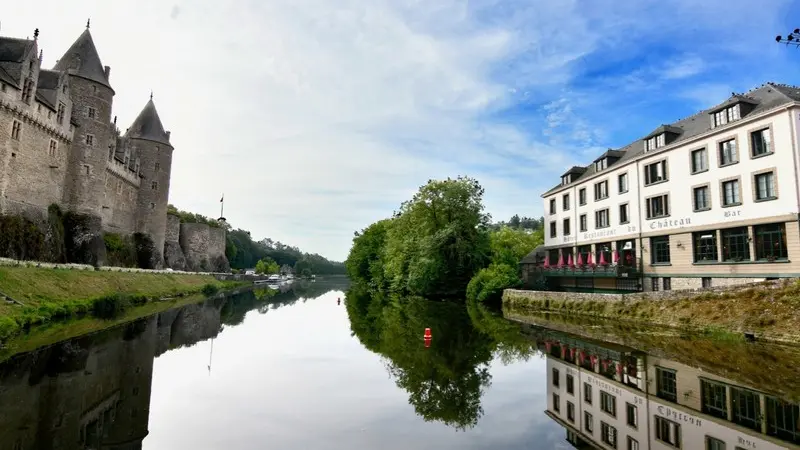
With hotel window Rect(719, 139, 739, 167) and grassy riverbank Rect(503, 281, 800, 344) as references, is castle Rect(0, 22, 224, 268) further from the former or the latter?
hotel window Rect(719, 139, 739, 167)

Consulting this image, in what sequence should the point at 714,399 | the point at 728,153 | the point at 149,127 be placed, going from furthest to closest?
the point at 149,127, the point at 728,153, the point at 714,399

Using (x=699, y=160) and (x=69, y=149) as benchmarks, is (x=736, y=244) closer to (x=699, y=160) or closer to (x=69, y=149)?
(x=699, y=160)

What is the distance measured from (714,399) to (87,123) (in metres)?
46.3

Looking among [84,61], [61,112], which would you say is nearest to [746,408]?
[61,112]

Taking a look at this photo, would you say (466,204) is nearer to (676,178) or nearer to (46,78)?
(676,178)

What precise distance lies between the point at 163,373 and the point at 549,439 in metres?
10.6

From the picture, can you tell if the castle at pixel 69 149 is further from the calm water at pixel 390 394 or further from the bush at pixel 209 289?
the calm water at pixel 390 394

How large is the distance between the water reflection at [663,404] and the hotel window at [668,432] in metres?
0.02

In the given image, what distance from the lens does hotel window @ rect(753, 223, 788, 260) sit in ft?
68.9

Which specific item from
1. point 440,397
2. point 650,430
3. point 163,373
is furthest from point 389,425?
point 163,373

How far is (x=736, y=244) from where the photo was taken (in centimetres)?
2323

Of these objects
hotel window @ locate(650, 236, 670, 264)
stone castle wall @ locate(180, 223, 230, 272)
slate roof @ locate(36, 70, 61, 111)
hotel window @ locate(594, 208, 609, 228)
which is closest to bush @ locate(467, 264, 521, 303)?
hotel window @ locate(594, 208, 609, 228)

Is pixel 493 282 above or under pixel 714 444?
above

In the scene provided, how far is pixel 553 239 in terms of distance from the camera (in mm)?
41750
